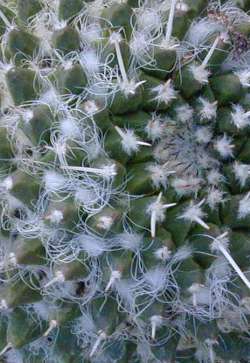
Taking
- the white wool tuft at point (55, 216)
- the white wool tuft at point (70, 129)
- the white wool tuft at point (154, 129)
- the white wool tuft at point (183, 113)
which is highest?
the white wool tuft at point (183, 113)

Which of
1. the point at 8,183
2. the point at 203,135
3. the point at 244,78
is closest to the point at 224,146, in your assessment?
the point at 203,135

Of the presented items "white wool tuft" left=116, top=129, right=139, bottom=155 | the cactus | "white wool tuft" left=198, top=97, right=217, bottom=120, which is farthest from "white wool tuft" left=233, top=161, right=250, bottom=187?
"white wool tuft" left=116, top=129, right=139, bottom=155

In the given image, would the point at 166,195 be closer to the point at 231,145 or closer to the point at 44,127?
the point at 231,145

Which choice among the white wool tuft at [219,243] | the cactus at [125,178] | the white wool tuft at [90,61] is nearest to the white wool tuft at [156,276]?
the cactus at [125,178]

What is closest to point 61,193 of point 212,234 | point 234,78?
point 212,234

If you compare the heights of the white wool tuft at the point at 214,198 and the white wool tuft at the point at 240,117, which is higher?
A: the white wool tuft at the point at 240,117

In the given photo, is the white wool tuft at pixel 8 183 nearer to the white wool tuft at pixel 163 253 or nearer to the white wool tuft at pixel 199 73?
the white wool tuft at pixel 163 253

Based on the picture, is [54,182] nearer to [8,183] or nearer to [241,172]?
[8,183]
